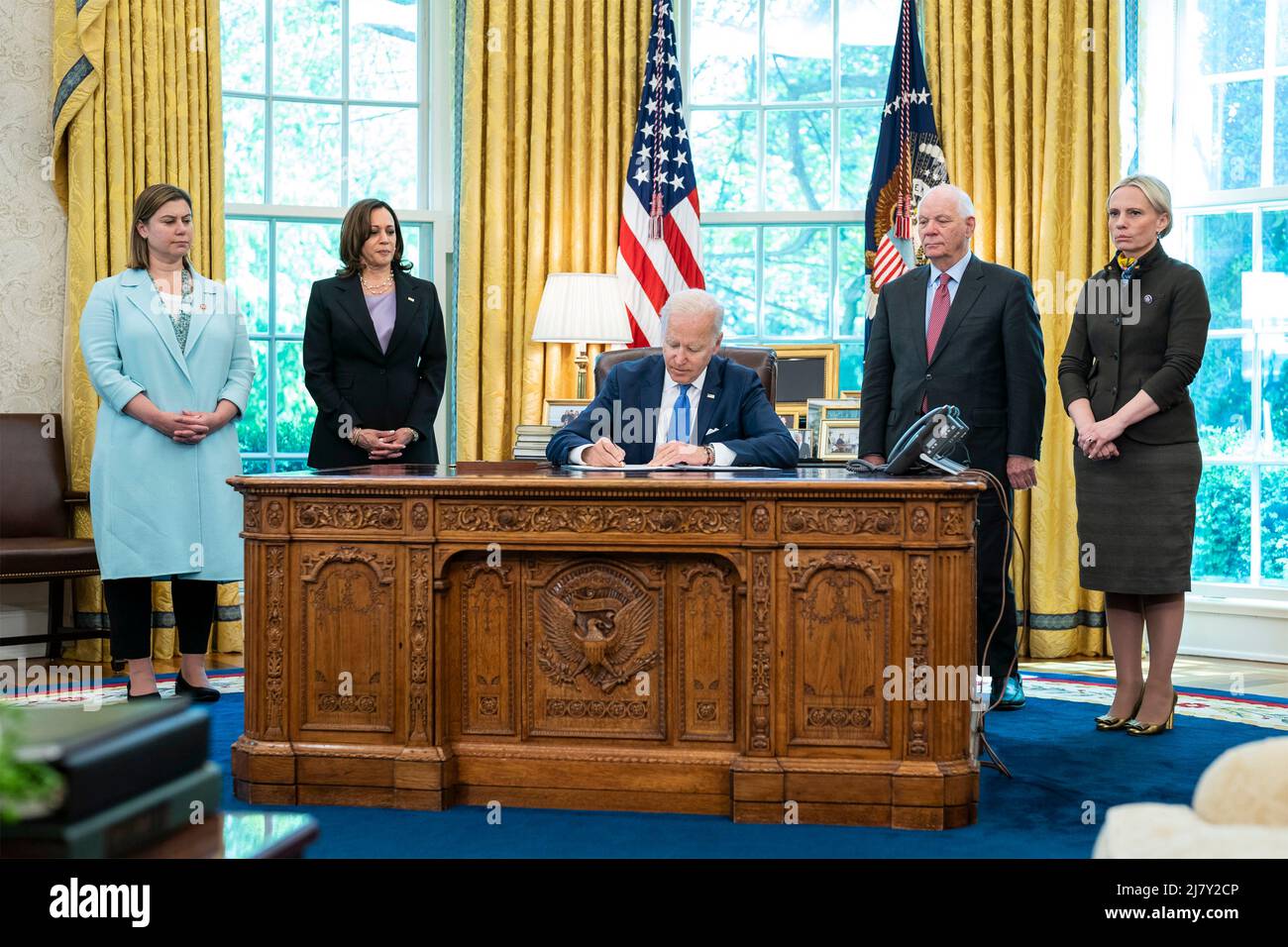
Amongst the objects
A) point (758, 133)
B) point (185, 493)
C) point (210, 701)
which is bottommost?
point (210, 701)

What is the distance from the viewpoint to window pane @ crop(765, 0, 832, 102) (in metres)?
6.39

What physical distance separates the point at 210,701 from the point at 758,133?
375 cm

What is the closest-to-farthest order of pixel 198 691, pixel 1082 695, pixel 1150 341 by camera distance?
pixel 1150 341
pixel 198 691
pixel 1082 695

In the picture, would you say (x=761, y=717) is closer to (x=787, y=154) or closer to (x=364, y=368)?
(x=364, y=368)

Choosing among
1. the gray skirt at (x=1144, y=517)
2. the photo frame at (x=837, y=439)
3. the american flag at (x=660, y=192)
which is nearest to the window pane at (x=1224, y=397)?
the photo frame at (x=837, y=439)

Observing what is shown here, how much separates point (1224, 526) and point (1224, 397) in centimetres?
59

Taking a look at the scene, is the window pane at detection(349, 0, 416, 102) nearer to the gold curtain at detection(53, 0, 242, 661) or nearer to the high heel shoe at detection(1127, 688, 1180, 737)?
the gold curtain at detection(53, 0, 242, 661)

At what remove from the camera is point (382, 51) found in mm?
6453

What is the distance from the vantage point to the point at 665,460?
3.51 meters

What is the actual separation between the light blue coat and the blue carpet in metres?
0.88

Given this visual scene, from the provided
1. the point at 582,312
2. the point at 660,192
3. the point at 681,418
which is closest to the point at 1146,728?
the point at 681,418

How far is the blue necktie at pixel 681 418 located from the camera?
12.4 feet
